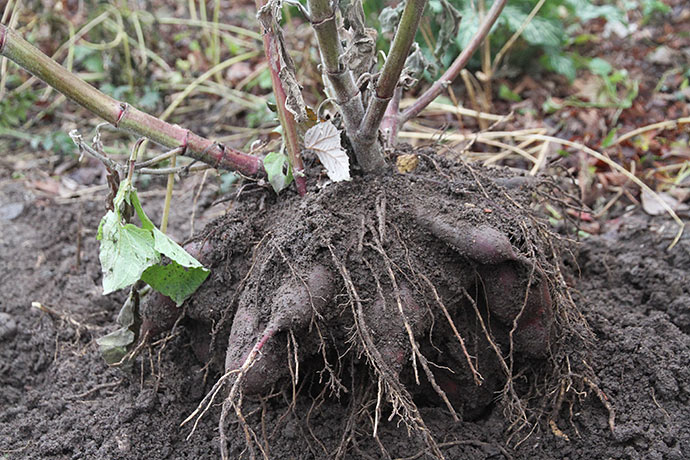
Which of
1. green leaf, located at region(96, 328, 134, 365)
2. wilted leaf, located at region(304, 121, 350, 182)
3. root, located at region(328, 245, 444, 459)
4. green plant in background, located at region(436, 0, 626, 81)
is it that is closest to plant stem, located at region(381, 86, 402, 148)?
wilted leaf, located at region(304, 121, 350, 182)

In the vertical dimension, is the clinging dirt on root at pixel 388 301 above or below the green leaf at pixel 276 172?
below

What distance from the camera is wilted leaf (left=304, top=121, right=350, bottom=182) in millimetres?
1370

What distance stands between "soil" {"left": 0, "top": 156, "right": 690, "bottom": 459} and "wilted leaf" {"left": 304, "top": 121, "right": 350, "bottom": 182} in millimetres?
64

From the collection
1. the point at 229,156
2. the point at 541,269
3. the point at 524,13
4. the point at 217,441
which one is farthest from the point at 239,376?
the point at 524,13

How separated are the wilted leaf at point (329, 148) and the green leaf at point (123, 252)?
43 cm

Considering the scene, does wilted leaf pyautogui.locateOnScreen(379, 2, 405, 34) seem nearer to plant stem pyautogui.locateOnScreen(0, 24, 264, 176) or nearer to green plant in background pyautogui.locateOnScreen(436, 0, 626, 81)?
plant stem pyautogui.locateOnScreen(0, 24, 264, 176)

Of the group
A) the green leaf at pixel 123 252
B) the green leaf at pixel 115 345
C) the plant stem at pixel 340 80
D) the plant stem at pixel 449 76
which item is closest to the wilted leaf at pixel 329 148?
the plant stem at pixel 340 80

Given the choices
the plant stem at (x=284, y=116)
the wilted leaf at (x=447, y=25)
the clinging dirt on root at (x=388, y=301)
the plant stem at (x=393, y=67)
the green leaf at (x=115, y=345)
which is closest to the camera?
the plant stem at (x=393, y=67)

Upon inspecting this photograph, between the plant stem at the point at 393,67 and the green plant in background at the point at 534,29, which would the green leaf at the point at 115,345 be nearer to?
the plant stem at the point at 393,67

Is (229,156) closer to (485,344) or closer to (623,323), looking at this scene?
(485,344)

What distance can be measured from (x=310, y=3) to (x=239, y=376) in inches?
29.6

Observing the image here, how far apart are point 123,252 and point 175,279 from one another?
0.53ft

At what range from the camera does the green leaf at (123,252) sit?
4.33 ft

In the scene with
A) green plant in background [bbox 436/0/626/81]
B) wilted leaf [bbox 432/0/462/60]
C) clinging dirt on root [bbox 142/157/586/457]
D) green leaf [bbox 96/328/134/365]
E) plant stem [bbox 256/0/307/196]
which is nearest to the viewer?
clinging dirt on root [bbox 142/157/586/457]
